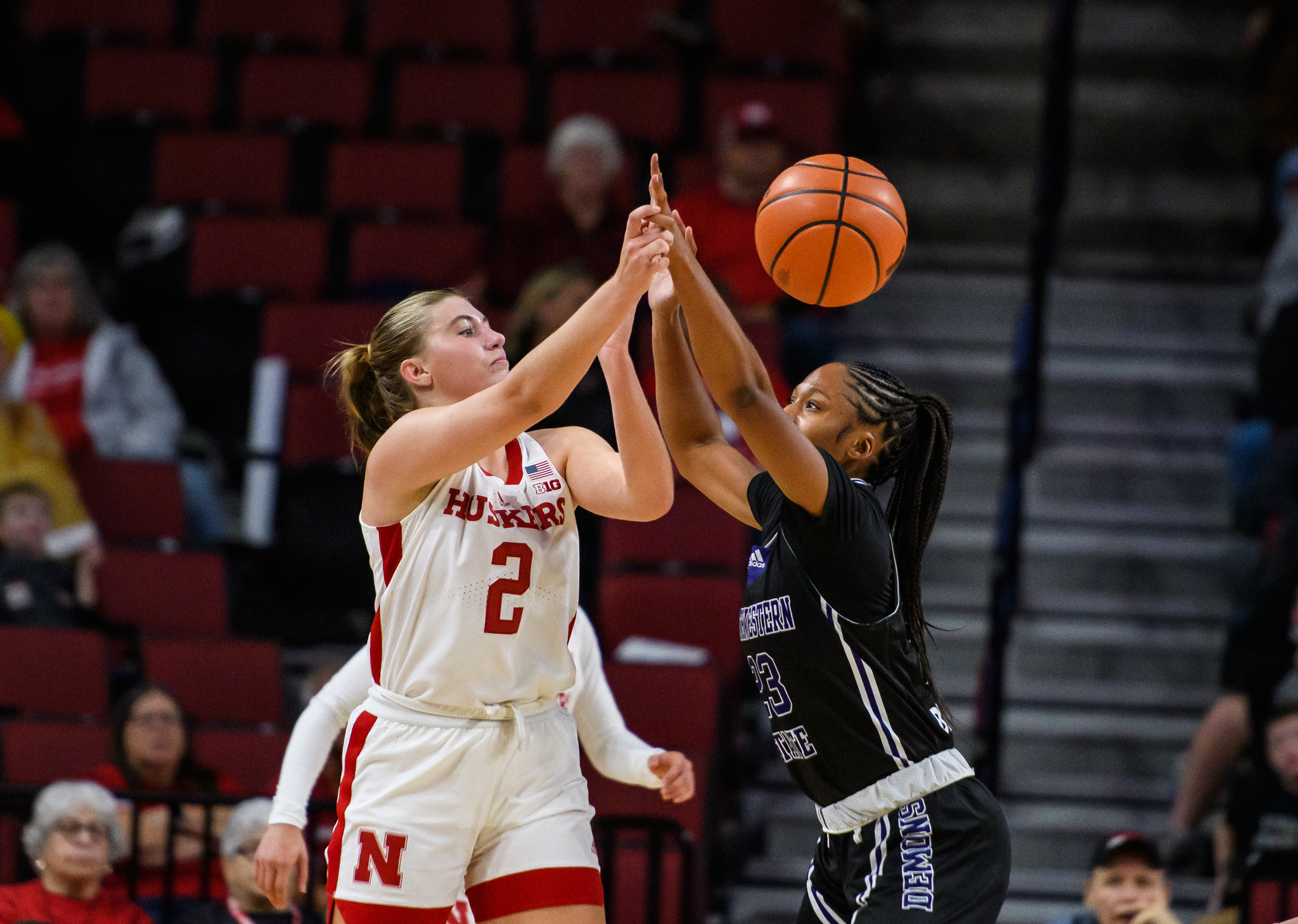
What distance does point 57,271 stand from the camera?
7.16 metres

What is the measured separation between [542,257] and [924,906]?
5.01m

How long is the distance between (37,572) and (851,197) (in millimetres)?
3987

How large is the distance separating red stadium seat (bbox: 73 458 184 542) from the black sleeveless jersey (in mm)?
4268

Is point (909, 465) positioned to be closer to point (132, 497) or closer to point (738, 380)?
point (738, 380)

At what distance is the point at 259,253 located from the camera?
7953mm

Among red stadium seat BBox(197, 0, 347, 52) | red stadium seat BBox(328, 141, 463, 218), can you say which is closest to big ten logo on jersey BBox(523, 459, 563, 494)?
red stadium seat BBox(328, 141, 463, 218)

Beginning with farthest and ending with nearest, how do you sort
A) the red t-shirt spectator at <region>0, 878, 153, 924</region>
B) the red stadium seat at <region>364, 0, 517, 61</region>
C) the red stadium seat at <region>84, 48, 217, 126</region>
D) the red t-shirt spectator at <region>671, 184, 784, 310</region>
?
the red stadium seat at <region>364, 0, 517, 61</region> < the red stadium seat at <region>84, 48, 217, 126</region> < the red t-shirt spectator at <region>671, 184, 784, 310</region> < the red t-shirt spectator at <region>0, 878, 153, 924</region>

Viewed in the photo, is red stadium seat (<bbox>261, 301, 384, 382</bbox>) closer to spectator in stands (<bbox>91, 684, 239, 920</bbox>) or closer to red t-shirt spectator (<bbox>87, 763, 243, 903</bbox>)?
spectator in stands (<bbox>91, 684, 239, 920</bbox>)

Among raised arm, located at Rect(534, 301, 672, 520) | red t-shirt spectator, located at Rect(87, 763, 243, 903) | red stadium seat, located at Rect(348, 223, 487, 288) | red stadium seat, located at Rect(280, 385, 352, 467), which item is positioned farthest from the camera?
red stadium seat, located at Rect(348, 223, 487, 288)

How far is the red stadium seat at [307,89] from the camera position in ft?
28.1

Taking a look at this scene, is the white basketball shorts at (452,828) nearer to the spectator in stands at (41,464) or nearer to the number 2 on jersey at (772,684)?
the number 2 on jersey at (772,684)

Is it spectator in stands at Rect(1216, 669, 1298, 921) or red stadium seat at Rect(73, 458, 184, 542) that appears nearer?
spectator in stands at Rect(1216, 669, 1298, 921)

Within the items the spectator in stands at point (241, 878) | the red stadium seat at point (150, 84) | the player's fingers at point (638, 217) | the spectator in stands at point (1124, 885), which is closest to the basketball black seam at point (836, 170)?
the player's fingers at point (638, 217)

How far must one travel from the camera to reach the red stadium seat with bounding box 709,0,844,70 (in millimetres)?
8422
